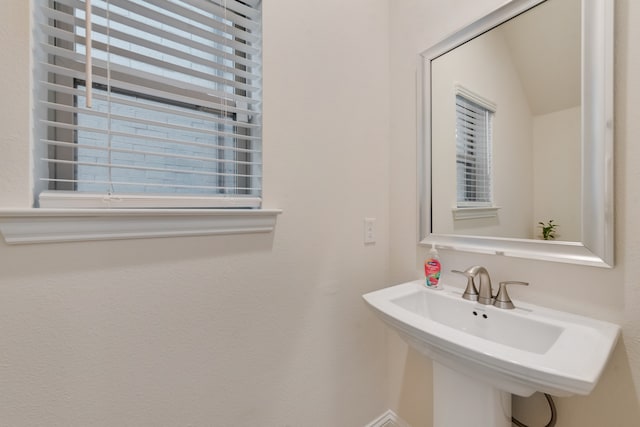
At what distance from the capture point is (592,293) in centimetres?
78

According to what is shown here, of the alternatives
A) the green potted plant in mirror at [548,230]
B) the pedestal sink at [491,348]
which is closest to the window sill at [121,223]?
the pedestal sink at [491,348]

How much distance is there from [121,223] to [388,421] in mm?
1457

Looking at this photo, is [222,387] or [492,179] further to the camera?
[492,179]

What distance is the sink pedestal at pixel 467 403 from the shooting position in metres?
0.82

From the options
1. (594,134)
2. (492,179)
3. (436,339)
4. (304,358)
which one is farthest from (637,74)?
(304,358)

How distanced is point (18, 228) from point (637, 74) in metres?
1.54

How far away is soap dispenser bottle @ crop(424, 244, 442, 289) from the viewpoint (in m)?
1.10

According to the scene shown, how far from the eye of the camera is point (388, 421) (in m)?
1.38

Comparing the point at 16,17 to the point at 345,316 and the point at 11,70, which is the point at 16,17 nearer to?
the point at 11,70

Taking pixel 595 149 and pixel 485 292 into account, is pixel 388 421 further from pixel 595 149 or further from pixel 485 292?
pixel 595 149

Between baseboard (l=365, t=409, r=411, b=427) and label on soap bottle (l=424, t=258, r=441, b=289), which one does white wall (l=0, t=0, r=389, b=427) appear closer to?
baseboard (l=365, t=409, r=411, b=427)

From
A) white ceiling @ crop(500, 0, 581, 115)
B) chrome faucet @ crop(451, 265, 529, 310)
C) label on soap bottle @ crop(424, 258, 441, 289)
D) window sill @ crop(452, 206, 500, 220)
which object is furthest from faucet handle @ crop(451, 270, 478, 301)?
white ceiling @ crop(500, 0, 581, 115)

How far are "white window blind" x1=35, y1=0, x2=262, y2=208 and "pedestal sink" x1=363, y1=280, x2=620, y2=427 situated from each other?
2.20ft

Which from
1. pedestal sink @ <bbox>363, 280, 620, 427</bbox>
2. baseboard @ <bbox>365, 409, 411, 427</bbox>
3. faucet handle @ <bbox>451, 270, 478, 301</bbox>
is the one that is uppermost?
faucet handle @ <bbox>451, 270, 478, 301</bbox>
